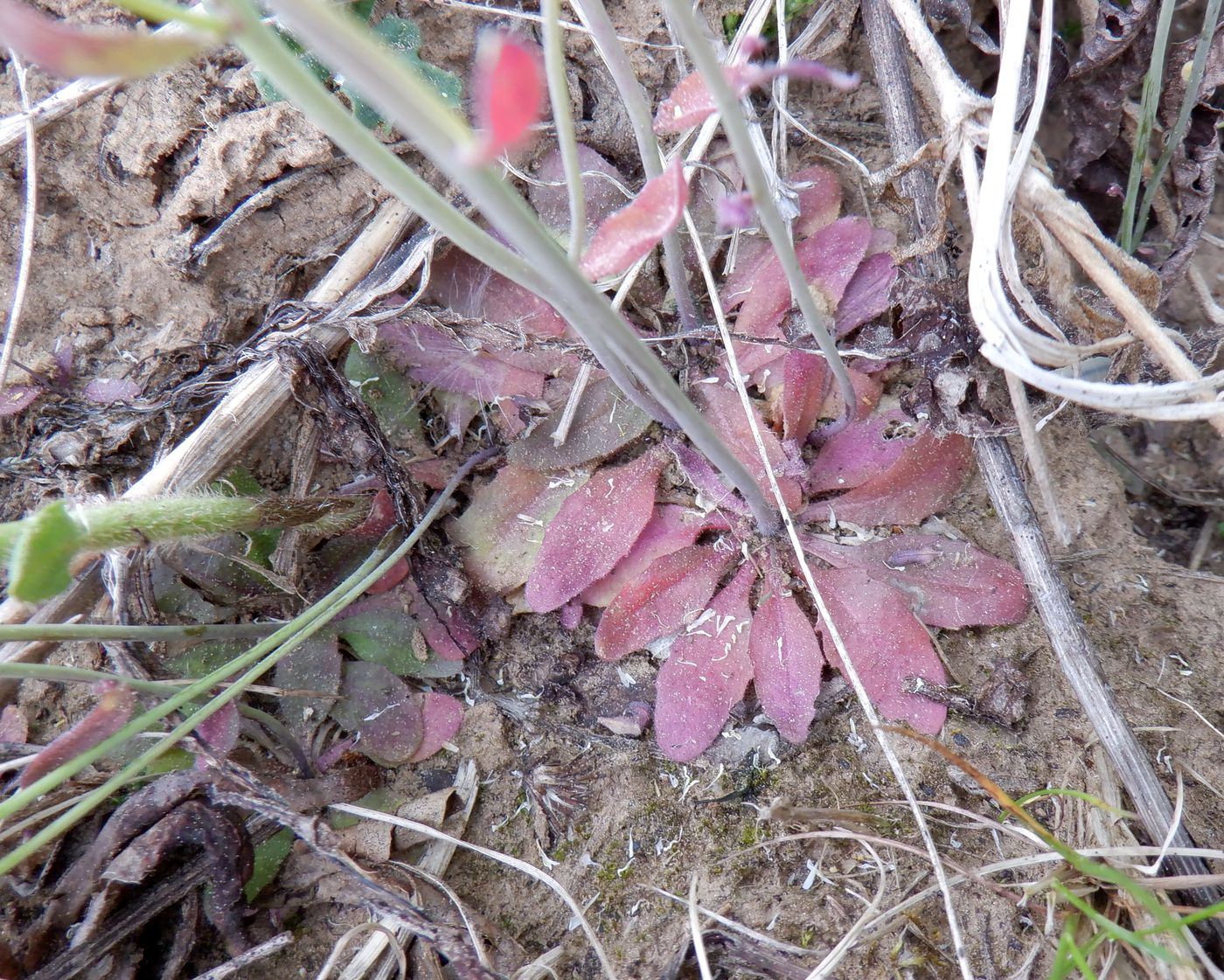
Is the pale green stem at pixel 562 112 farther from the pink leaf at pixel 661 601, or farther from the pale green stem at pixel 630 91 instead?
the pink leaf at pixel 661 601

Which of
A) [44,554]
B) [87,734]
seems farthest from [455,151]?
[87,734]

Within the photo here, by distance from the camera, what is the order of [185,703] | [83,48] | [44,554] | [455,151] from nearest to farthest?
[83,48]
[455,151]
[44,554]
[185,703]

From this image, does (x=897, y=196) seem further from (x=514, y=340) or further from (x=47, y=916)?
(x=47, y=916)

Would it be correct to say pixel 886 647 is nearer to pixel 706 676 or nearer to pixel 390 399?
pixel 706 676

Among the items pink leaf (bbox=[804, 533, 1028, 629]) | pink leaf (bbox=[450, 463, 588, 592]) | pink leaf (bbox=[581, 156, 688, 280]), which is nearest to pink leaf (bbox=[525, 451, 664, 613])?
pink leaf (bbox=[450, 463, 588, 592])

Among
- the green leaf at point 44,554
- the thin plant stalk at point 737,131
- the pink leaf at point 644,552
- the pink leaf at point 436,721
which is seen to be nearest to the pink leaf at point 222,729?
the pink leaf at point 436,721
